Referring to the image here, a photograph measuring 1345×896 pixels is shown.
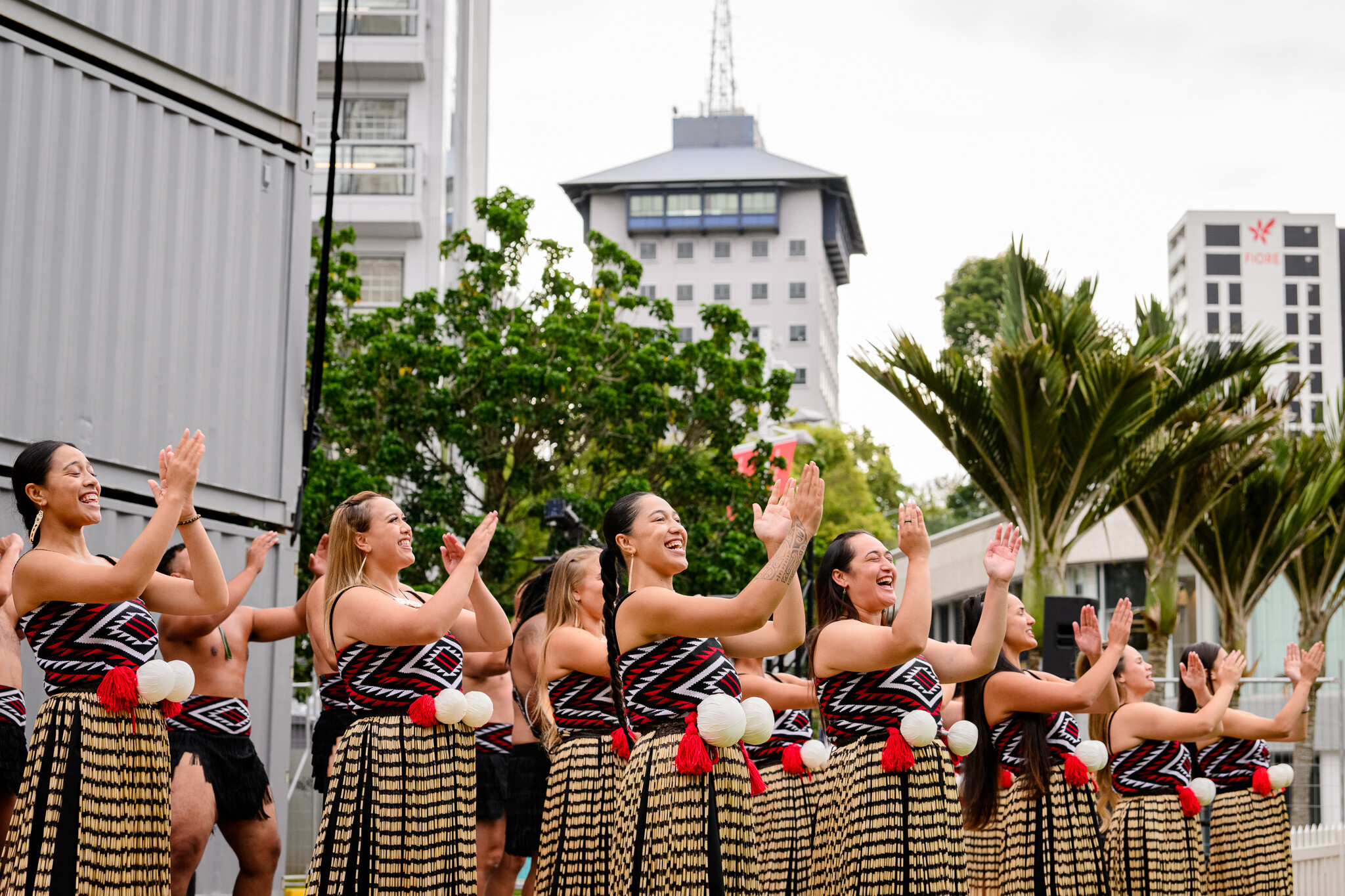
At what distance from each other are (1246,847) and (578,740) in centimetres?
449

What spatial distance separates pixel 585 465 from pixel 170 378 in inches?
436

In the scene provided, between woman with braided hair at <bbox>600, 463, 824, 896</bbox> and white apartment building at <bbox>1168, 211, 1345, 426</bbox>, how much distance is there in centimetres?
7051

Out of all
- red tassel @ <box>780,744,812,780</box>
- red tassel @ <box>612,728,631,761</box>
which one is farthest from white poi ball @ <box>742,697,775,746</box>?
red tassel @ <box>780,744,812,780</box>

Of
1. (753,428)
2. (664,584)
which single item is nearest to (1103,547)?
(753,428)

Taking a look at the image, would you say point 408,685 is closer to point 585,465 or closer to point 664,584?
point 664,584

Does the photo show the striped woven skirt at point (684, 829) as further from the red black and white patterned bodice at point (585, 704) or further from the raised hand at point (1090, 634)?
the raised hand at point (1090, 634)

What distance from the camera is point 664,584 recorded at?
4.60 meters

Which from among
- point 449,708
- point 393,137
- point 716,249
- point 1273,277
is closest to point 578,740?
point 449,708

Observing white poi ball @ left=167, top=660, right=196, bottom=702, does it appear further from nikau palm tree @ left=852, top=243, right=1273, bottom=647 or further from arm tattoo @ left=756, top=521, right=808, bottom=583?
nikau palm tree @ left=852, top=243, right=1273, bottom=647

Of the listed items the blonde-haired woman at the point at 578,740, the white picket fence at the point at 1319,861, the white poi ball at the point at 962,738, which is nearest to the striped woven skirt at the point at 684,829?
the blonde-haired woman at the point at 578,740

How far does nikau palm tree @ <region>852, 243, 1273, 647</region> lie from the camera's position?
1142 cm

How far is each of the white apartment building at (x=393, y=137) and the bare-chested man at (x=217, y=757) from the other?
27267mm

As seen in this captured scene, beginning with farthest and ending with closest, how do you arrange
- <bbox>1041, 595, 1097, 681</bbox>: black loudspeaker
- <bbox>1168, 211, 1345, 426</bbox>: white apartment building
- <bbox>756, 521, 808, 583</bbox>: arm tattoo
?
<bbox>1168, 211, 1345, 426</bbox>: white apartment building
<bbox>1041, 595, 1097, 681</bbox>: black loudspeaker
<bbox>756, 521, 808, 583</bbox>: arm tattoo

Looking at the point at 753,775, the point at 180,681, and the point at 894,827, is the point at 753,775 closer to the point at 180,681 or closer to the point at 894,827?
the point at 894,827
